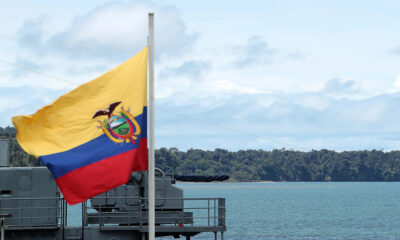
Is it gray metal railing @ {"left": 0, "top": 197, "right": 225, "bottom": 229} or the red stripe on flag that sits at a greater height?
the red stripe on flag

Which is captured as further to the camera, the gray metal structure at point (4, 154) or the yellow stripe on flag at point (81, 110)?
the gray metal structure at point (4, 154)

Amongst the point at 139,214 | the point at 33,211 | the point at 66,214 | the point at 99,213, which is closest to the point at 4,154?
the point at 33,211

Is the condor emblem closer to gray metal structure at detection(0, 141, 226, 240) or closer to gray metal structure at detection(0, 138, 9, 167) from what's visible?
gray metal structure at detection(0, 141, 226, 240)

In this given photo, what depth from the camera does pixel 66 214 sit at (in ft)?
77.8

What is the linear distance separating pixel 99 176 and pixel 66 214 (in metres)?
10.6

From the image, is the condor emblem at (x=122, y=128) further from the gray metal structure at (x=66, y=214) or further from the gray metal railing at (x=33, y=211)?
the gray metal railing at (x=33, y=211)

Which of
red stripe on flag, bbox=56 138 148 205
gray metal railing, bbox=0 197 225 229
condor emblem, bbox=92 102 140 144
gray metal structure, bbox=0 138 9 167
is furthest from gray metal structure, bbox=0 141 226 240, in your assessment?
condor emblem, bbox=92 102 140 144

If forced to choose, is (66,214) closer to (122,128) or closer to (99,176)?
(99,176)

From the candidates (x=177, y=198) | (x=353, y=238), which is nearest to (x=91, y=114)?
(x=177, y=198)

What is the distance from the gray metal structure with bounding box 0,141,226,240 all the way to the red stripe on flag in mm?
9507

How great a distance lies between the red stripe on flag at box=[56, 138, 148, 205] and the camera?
44.8 ft

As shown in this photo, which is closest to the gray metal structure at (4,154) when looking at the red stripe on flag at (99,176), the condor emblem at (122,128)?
the red stripe on flag at (99,176)

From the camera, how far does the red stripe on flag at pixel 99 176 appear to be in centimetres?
1365

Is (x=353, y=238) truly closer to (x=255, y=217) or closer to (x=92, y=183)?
(x=255, y=217)
